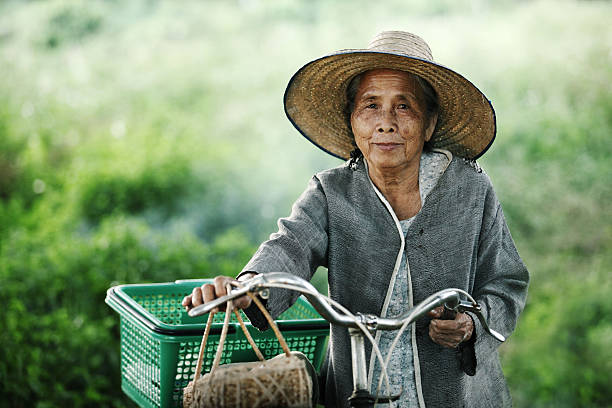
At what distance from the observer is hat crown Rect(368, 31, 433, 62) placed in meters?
2.17

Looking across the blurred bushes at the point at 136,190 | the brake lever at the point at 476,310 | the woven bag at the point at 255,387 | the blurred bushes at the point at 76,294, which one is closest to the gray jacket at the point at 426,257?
the brake lever at the point at 476,310

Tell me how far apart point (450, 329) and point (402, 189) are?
20.6 inches

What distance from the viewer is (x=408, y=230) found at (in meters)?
2.25

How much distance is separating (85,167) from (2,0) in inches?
81.1

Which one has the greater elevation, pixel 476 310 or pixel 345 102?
pixel 345 102

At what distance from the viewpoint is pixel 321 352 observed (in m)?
2.45

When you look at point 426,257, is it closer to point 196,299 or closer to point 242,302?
point 242,302

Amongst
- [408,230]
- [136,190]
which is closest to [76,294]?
[136,190]

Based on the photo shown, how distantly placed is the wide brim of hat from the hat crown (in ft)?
0.07

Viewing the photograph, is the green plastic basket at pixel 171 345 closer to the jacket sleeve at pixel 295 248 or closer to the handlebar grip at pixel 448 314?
the jacket sleeve at pixel 295 248

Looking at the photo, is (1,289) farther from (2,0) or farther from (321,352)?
(2,0)

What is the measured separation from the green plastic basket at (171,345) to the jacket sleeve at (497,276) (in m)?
0.51

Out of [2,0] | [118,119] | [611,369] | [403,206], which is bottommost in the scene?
[611,369]

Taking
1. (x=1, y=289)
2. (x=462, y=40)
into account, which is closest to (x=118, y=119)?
(x=1, y=289)
